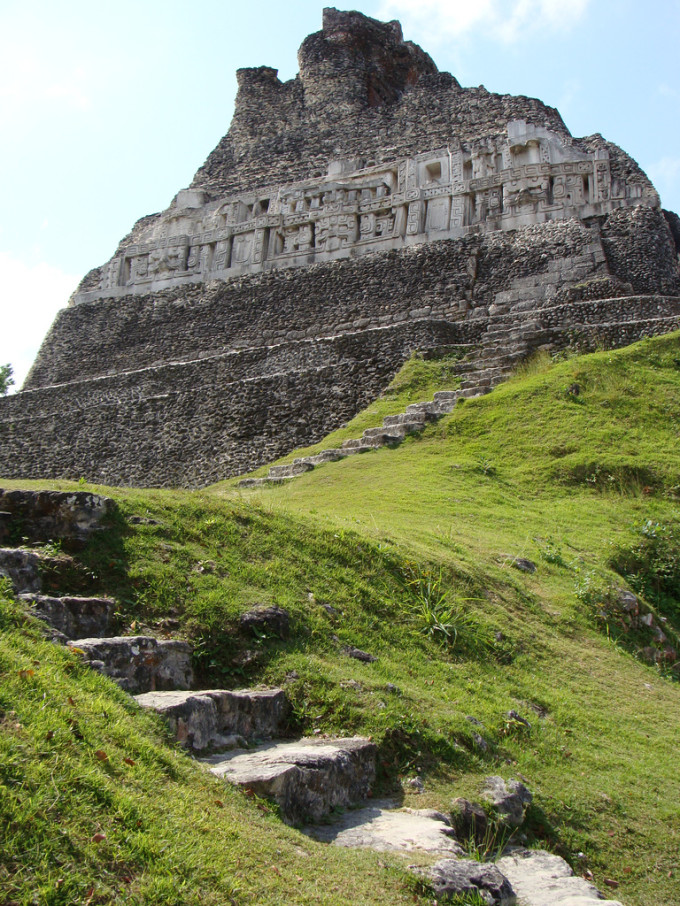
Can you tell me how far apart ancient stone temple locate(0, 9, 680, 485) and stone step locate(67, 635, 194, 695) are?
40.8 ft

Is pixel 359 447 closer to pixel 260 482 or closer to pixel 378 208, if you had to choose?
pixel 260 482

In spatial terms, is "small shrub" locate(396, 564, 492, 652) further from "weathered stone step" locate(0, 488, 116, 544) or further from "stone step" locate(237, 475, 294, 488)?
"stone step" locate(237, 475, 294, 488)

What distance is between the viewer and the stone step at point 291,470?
1502 cm

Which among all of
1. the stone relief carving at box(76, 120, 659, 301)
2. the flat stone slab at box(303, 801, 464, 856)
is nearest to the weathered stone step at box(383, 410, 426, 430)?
the stone relief carving at box(76, 120, 659, 301)

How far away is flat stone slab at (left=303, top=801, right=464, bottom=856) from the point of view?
4.21m

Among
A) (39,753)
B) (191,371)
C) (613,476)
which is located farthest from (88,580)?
(191,371)

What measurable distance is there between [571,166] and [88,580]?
21271 millimetres

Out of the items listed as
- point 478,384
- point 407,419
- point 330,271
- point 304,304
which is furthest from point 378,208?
point 407,419

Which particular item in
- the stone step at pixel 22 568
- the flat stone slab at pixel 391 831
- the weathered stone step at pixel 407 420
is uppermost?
the weathered stone step at pixel 407 420

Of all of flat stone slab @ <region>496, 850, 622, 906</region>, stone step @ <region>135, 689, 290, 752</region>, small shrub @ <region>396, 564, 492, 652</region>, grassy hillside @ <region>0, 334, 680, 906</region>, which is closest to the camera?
grassy hillside @ <region>0, 334, 680, 906</region>

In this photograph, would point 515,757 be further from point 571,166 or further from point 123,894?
point 571,166

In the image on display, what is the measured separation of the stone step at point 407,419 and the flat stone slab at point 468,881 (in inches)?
466

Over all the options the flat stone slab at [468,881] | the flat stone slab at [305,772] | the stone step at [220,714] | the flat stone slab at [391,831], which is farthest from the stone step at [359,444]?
the flat stone slab at [468,881]

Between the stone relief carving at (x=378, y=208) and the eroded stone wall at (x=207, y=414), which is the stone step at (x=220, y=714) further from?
the stone relief carving at (x=378, y=208)
